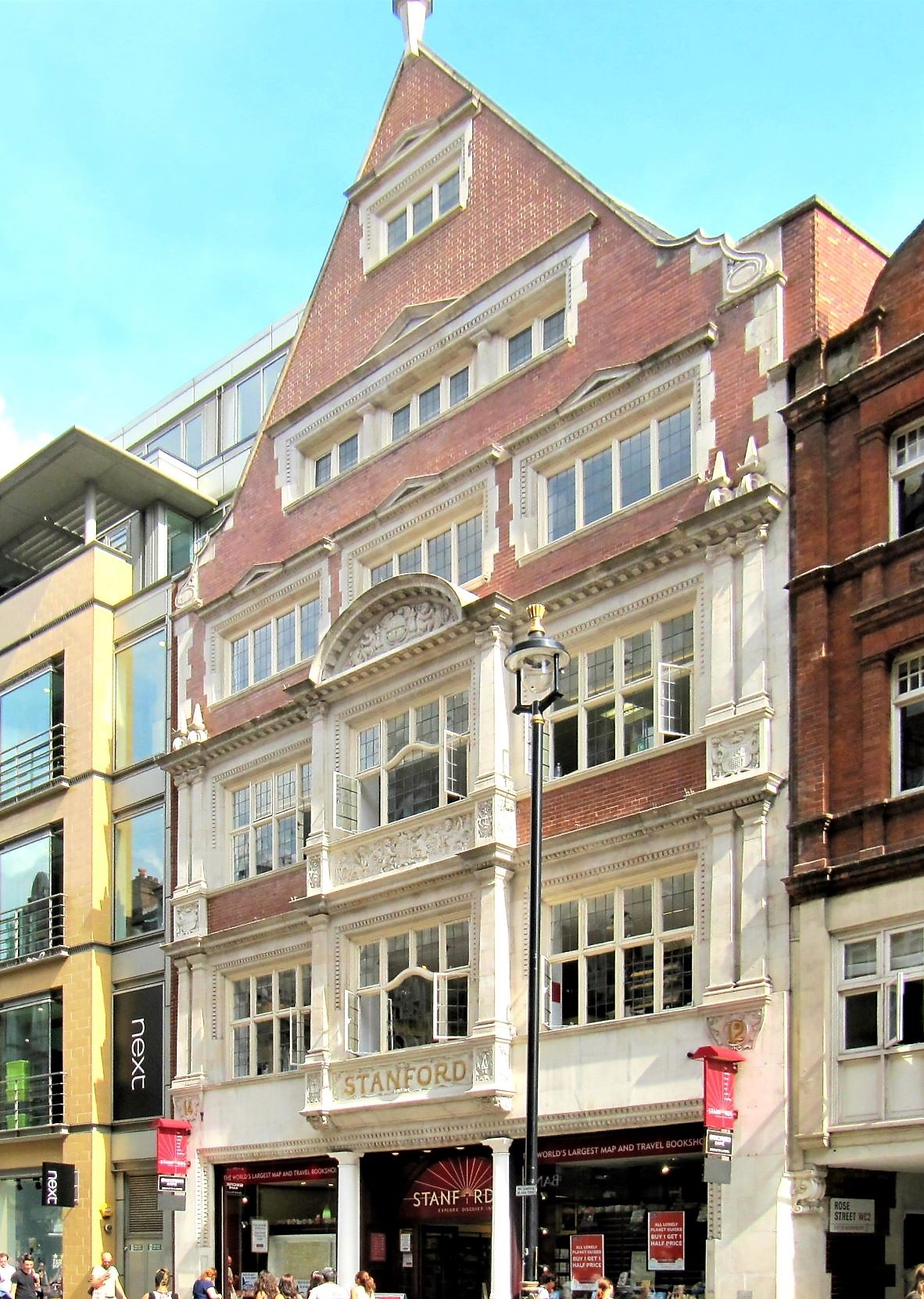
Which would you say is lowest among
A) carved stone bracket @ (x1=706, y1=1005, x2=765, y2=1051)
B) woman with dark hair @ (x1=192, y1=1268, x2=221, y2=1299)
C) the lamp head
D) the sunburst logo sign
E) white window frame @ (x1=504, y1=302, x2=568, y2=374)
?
woman with dark hair @ (x1=192, y1=1268, x2=221, y2=1299)

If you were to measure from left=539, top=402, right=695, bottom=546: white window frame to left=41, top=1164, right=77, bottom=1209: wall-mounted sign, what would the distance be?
633 inches

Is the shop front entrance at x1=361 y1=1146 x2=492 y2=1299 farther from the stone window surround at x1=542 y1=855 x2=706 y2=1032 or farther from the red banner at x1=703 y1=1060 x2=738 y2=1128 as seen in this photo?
the red banner at x1=703 y1=1060 x2=738 y2=1128

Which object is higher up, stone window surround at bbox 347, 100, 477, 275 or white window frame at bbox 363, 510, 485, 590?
stone window surround at bbox 347, 100, 477, 275

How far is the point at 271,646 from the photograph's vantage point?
102ft

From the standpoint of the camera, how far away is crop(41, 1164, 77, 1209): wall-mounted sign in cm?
3175

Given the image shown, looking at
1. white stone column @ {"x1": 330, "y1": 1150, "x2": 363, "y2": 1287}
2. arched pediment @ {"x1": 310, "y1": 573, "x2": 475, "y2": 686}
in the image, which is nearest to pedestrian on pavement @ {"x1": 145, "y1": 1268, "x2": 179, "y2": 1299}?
white stone column @ {"x1": 330, "y1": 1150, "x2": 363, "y2": 1287}

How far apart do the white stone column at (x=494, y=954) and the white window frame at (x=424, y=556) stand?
16.7ft

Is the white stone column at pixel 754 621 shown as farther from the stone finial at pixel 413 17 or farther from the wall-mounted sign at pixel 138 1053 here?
A: the wall-mounted sign at pixel 138 1053

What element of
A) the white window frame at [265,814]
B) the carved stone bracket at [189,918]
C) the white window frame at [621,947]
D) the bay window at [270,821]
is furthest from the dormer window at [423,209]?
the white window frame at [621,947]

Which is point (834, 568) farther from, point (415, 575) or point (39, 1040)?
point (39, 1040)

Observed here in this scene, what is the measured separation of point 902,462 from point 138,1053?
19203 mm

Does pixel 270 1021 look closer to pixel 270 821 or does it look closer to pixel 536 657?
pixel 270 821

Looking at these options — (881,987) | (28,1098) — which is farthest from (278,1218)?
(881,987)

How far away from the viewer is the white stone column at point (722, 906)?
68.2 feet
